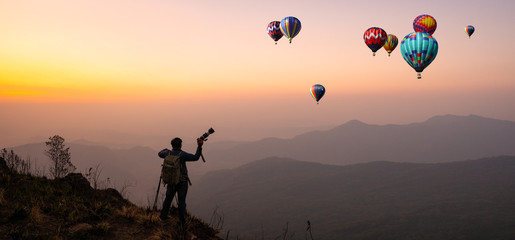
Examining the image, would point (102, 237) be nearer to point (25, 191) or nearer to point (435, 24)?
point (25, 191)

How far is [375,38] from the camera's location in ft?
175

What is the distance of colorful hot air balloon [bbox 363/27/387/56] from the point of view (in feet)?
175

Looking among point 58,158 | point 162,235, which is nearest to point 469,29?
point 58,158

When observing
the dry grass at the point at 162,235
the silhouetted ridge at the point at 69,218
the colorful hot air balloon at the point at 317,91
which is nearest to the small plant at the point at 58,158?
the silhouetted ridge at the point at 69,218

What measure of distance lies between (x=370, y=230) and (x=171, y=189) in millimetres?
211927

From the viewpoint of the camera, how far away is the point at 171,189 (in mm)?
7945

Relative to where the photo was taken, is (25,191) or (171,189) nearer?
(171,189)

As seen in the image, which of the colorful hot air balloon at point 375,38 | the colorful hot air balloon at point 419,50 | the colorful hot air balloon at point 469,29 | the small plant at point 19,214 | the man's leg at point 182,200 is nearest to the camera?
the small plant at point 19,214

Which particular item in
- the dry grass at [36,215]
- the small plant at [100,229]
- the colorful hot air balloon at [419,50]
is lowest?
the small plant at [100,229]

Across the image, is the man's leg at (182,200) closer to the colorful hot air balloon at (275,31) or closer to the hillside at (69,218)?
the hillside at (69,218)

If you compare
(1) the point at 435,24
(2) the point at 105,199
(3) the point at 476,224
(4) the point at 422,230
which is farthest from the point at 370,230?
(2) the point at 105,199

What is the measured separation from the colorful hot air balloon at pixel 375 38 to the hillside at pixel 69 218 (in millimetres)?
53489

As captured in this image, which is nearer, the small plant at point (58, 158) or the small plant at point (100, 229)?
the small plant at point (100, 229)

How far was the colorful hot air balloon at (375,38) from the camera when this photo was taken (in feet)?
175
